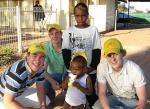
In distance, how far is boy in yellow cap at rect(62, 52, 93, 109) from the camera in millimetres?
5477

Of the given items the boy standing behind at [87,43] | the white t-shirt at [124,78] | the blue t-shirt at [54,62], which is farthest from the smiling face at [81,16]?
the blue t-shirt at [54,62]

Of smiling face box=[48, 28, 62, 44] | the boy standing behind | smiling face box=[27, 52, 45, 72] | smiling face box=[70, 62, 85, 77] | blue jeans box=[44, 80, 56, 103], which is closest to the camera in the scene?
smiling face box=[27, 52, 45, 72]

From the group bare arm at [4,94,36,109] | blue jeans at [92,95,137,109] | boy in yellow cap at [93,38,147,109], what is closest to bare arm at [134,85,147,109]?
boy in yellow cap at [93,38,147,109]

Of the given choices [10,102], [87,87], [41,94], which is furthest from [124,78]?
[10,102]

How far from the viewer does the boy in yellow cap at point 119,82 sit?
4988 millimetres

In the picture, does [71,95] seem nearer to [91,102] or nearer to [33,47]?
[91,102]

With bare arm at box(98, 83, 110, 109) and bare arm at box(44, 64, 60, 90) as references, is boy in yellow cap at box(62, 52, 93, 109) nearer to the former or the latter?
bare arm at box(98, 83, 110, 109)

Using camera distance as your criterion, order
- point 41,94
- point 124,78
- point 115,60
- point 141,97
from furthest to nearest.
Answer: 1. point 41,94
2. point 124,78
3. point 141,97
4. point 115,60

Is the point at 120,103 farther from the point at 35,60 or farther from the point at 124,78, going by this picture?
the point at 35,60

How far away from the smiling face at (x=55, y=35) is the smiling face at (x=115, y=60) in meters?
1.49

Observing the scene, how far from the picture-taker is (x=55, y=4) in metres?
22.5

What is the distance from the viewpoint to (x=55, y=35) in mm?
6344

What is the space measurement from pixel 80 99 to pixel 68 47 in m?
0.85

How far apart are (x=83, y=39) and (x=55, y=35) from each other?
0.65 metres
